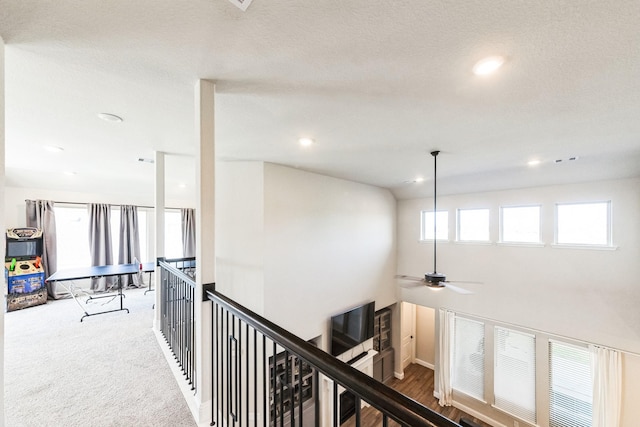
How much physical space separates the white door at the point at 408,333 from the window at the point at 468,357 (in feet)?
4.86

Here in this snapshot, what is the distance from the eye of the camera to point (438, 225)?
258 inches

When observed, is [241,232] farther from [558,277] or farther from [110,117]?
[558,277]

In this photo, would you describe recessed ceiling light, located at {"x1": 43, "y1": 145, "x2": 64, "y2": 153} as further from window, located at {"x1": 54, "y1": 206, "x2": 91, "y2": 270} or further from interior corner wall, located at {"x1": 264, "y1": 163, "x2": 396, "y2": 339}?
window, located at {"x1": 54, "y1": 206, "x2": 91, "y2": 270}

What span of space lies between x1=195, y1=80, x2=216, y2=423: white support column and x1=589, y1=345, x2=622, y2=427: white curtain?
6342 millimetres

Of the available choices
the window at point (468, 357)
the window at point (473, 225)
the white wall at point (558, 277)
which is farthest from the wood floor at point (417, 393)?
the window at point (473, 225)

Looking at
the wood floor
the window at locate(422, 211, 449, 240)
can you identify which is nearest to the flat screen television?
the wood floor

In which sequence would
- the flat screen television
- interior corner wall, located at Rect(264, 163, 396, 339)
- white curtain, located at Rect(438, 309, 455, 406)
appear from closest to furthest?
interior corner wall, located at Rect(264, 163, 396, 339)
the flat screen television
white curtain, located at Rect(438, 309, 455, 406)

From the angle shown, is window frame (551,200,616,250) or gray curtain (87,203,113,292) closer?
window frame (551,200,616,250)

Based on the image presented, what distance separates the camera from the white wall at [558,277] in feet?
13.5

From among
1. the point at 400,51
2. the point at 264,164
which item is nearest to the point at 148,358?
the point at 264,164

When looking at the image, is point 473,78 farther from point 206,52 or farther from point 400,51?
point 206,52

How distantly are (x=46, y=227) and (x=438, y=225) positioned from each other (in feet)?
30.5

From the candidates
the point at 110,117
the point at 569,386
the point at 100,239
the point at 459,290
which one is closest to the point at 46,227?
the point at 100,239

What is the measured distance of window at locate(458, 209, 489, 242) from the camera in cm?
572
